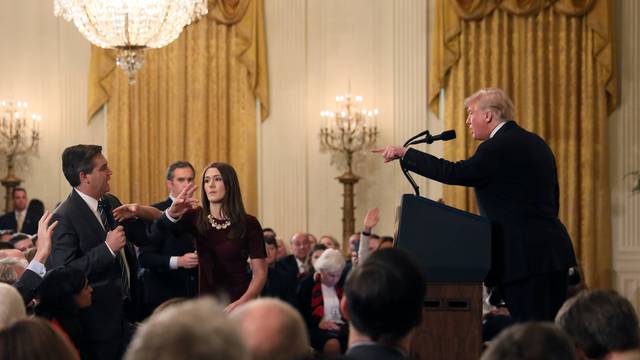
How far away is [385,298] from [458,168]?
87.8 inches

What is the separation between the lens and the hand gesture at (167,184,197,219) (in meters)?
5.25

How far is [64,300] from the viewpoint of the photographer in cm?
436

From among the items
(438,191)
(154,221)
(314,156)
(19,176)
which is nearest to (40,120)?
(19,176)

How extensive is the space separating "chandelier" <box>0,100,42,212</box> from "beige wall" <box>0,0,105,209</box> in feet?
0.41

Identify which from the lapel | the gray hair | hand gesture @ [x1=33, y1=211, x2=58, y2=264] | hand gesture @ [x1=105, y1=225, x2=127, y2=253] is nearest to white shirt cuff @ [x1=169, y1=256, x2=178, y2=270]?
the lapel

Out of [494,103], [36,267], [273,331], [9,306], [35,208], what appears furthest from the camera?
[35,208]

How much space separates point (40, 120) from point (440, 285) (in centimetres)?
895

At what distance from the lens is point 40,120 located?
12.5m

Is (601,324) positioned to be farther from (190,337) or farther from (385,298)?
(190,337)

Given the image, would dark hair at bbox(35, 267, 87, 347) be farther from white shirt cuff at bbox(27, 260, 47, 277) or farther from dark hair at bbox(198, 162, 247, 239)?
dark hair at bbox(198, 162, 247, 239)

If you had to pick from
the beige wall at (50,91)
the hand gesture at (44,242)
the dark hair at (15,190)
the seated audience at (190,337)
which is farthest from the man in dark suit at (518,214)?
the beige wall at (50,91)

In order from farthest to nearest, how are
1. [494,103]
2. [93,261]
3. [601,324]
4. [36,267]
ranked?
[494,103]
[93,261]
[36,267]
[601,324]

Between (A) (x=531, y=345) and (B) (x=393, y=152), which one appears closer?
(A) (x=531, y=345)

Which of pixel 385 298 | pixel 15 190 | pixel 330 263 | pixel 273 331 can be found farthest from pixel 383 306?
pixel 15 190
